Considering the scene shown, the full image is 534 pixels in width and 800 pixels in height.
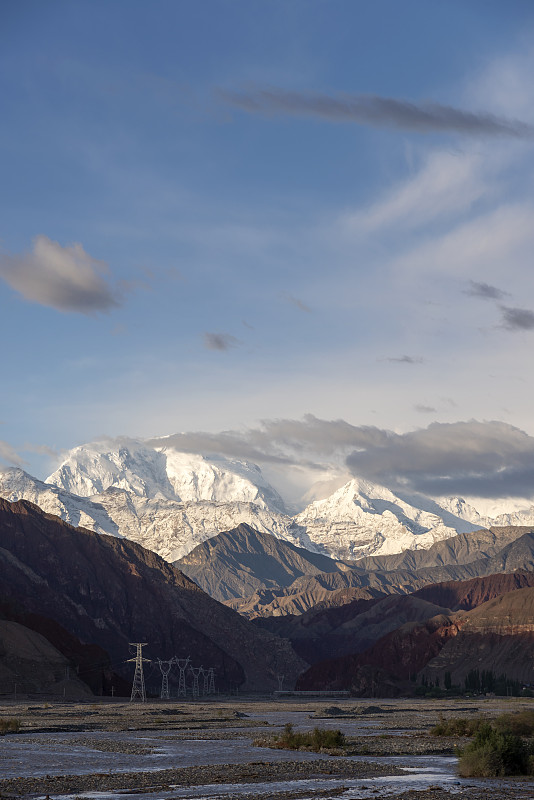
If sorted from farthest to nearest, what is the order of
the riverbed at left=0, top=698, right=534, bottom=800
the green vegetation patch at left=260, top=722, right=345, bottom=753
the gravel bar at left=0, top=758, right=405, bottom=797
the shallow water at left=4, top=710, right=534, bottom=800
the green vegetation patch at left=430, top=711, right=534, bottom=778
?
1. the green vegetation patch at left=260, top=722, right=345, bottom=753
2. the green vegetation patch at left=430, top=711, right=534, bottom=778
3. the gravel bar at left=0, top=758, right=405, bottom=797
4. the shallow water at left=4, top=710, right=534, bottom=800
5. the riverbed at left=0, top=698, right=534, bottom=800

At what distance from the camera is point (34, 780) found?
51.4m

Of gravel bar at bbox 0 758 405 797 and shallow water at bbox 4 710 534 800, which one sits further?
gravel bar at bbox 0 758 405 797

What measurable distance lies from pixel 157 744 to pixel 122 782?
3181 cm

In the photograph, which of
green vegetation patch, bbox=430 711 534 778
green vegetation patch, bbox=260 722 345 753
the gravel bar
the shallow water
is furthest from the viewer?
green vegetation patch, bbox=260 722 345 753

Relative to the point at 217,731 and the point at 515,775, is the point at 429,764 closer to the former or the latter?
the point at 515,775

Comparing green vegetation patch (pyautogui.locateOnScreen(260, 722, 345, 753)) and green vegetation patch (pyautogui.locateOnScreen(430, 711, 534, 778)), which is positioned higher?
green vegetation patch (pyautogui.locateOnScreen(430, 711, 534, 778))

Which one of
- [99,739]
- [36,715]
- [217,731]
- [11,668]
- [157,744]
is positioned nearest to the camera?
[157,744]

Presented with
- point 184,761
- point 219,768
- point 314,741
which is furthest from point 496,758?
point 314,741

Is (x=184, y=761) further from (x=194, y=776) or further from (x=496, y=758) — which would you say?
(x=496, y=758)

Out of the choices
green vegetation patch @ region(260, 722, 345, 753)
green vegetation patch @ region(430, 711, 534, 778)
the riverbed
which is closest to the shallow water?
the riverbed

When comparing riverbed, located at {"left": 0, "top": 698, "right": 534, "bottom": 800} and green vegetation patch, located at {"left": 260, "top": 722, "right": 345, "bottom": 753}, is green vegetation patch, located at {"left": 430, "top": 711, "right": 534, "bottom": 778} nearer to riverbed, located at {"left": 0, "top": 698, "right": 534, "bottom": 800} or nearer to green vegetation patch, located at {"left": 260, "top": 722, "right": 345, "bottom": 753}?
riverbed, located at {"left": 0, "top": 698, "right": 534, "bottom": 800}

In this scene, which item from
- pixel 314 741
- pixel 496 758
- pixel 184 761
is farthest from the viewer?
pixel 314 741

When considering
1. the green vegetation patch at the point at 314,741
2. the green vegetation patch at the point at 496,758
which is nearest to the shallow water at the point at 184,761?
the green vegetation patch at the point at 496,758

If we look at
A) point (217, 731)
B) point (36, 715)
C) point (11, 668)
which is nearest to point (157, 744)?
point (217, 731)
